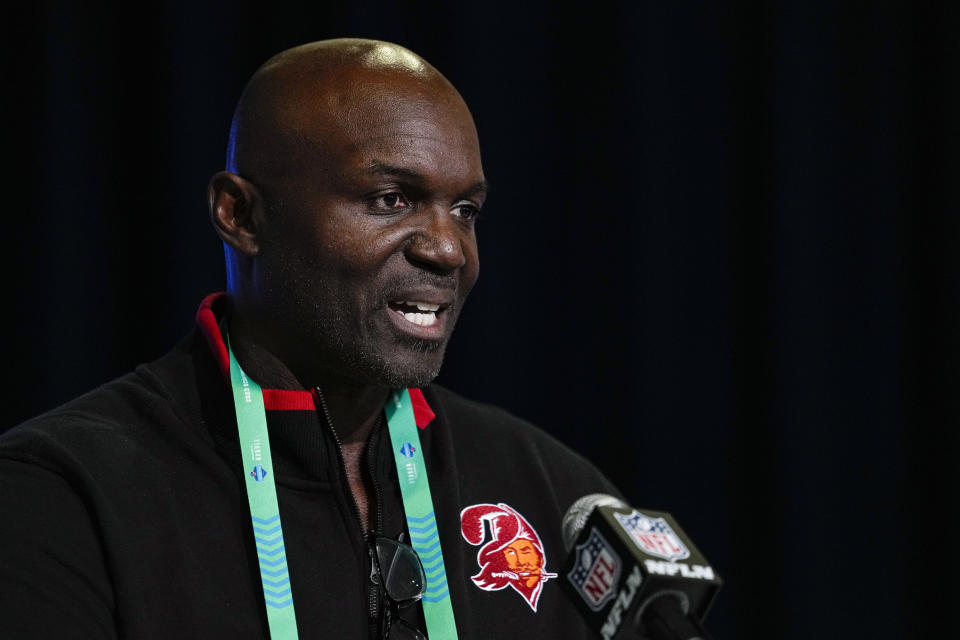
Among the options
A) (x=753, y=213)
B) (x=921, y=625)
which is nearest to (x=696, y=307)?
(x=753, y=213)

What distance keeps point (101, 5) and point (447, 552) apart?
4.92 ft

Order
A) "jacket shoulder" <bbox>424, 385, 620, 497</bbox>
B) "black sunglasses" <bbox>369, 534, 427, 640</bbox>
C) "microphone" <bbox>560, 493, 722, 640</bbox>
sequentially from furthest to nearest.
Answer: "jacket shoulder" <bbox>424, 385, 620, 497</bbox>
"black sunglasses" <bbox>369, 534, 427, 640</bbox>
"microphone" <bbox>560, 493, 722, 640</bbox>

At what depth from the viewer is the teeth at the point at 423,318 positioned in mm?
1602

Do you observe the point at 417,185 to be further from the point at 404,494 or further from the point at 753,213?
the point at 753,213

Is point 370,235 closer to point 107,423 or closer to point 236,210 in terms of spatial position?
point 236,210

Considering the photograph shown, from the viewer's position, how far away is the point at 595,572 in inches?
39.4

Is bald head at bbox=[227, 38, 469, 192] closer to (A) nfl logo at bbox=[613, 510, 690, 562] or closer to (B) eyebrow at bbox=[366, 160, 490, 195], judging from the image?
(B) eyebrow at bbox=[366, 160, 490, 195]

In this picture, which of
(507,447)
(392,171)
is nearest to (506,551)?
(507,447)

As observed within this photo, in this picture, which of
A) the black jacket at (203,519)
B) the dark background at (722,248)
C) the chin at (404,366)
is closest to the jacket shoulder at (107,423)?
the black jacket at (203,519)

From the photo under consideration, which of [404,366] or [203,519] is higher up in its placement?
[404,366]

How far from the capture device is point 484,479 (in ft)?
5.82

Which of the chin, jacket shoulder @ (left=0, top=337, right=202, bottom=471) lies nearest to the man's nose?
the chin

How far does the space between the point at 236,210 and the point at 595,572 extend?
87 cm

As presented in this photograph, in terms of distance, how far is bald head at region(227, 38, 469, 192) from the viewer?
160 cm
